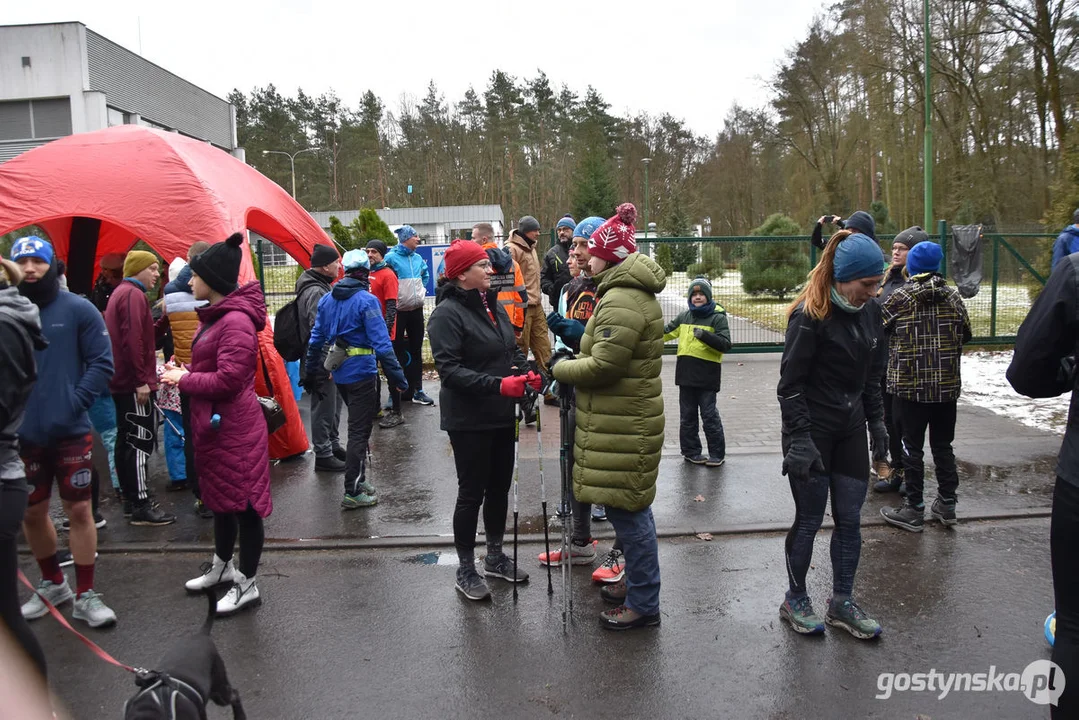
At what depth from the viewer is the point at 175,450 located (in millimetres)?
7020

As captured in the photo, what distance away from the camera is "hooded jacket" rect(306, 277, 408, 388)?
6.21m

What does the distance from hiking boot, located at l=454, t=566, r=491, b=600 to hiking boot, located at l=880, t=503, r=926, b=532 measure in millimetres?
3054

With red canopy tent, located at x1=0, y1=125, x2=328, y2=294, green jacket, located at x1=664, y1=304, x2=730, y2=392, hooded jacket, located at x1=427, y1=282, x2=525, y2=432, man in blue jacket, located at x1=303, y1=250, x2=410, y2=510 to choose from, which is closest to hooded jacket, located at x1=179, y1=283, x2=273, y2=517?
hooded jacket, located at x1=427, y1=282, x2=525, y2=432

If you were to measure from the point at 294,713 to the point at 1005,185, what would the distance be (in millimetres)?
28873

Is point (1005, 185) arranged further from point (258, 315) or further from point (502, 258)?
point (258, 315)

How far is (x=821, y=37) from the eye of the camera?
34188 millimetres

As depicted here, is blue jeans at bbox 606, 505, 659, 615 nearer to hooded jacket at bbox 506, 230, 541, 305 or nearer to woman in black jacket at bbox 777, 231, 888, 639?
woman in black jacket at bbox 777, 231, 888, 639

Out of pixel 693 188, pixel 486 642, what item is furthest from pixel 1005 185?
pixel 486 642

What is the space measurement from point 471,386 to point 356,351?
7.44 ft

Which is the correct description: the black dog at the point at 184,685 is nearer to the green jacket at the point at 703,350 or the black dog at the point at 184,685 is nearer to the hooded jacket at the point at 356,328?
the hooded jacket at the point at 356,328

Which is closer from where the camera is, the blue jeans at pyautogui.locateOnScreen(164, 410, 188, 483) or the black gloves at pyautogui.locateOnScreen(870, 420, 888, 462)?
the black gloves at pyautogui.locateOnScreen(870, 420, 888, 462)

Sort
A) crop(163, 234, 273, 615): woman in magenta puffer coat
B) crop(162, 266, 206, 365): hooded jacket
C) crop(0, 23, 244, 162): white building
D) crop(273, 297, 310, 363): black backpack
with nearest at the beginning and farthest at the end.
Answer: crop(163, 234, 273, 615): woman in magenta puffer coat, crop(162, 266, 206, 365): hooded jacket, crop(273, 297, 310, 363): black backpack, crop(0, 23, 244, 162): white building

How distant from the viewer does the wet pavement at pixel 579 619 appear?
359 cm

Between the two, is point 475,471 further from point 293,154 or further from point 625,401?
point 293,154
